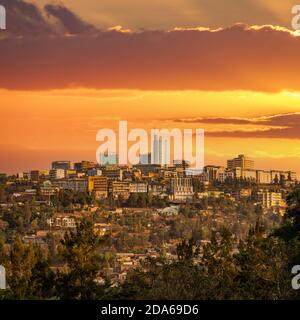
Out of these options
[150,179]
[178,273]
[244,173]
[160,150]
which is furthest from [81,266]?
[150,179]

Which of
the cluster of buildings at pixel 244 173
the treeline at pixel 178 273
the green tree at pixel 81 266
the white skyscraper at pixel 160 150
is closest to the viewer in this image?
the treeline at pixel 178 273

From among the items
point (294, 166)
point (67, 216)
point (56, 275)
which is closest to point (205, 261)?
point (56, 275)

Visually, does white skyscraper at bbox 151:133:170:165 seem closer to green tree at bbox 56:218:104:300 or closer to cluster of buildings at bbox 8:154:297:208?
cluster of buildings at bbox 8:154:297:208

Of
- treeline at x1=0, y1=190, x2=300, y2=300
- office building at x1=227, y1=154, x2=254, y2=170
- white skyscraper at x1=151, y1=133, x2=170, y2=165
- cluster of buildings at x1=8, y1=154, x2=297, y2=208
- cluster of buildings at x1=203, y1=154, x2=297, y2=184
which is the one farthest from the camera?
cluster of buildings at x1=8, y1=154, x2=297, y2=208

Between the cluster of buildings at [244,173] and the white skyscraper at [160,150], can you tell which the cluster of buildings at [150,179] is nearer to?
the cluster of buildings at [244,173]

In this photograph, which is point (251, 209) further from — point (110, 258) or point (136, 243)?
point (110, 258)

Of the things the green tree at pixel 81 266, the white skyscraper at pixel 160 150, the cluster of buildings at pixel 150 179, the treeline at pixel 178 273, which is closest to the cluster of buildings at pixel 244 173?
the cluster of buildings at pixel 150 179

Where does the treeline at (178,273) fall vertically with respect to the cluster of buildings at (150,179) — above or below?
below

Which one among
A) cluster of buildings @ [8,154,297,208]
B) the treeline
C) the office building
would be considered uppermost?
the office building

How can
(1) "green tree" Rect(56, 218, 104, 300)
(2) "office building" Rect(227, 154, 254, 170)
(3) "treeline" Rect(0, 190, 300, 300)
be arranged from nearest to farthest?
(3) "treeline" Rect(0, 190, 300, 300) → (1) "green tree" Rect(56, 218, 104, 300) → (2) "office building" Rect(227, 154, 254, 170)

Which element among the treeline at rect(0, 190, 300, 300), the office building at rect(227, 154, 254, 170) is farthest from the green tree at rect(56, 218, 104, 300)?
the office building at rect(227, 154, 254, 170)

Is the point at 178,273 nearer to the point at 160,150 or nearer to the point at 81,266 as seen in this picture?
the point at 81,266

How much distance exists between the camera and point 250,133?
21156 mm
